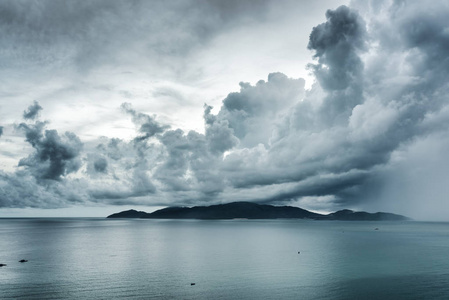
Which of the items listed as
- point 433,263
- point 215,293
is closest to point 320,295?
point 215,293

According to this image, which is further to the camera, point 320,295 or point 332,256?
point 332,256

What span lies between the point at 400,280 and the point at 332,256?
37016 mm

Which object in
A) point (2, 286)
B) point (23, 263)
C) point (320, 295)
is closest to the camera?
point (320, 295)

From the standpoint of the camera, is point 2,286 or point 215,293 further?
point 2,286

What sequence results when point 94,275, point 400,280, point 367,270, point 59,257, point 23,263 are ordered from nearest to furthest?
point 400,280 < point 94,275 < point 367,270 < point 23,263 < point 59,257

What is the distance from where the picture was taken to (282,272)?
74.4m

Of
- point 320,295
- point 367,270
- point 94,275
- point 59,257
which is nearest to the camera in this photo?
point 320,295

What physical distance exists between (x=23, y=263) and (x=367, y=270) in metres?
83.4

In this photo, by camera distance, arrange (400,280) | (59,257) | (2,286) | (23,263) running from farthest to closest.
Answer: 1. (59,257)
2. (23,263)
3. (400,280)
4. (2,286)

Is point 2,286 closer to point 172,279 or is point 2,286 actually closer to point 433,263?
point 172,279

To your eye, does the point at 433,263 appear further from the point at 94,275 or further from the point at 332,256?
the point at 94,275

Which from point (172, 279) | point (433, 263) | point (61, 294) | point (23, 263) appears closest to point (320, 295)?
point (172, 279)

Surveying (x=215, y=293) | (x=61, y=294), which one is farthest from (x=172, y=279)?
(x=61, y=294)

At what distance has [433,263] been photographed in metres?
87.9
